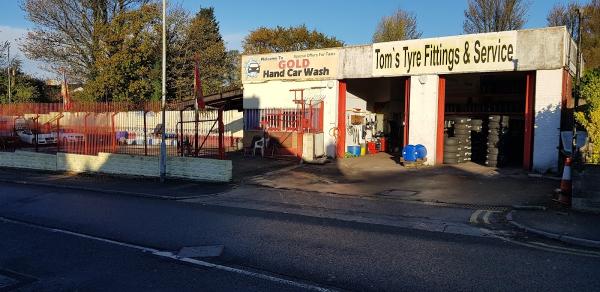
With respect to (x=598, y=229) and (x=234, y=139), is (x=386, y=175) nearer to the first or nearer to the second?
(x=598, y=229)

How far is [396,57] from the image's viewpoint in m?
20.5

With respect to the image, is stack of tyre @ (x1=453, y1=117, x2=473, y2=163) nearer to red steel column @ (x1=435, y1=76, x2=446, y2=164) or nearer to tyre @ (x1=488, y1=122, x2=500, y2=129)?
red steel column @ (x1=435, y1=76, x2=446, y2=164)

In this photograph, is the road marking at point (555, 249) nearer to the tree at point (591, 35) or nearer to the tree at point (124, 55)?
the tree at point (591, 35)

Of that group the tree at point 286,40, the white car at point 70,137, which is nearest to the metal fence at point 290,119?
the white car at point 70,137

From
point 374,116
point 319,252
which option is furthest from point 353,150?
point 319,252

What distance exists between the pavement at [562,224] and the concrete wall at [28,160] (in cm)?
1848

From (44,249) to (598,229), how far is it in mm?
8967

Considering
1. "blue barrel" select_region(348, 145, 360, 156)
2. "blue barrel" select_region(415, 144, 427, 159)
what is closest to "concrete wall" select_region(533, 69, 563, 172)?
"blue barrel" select_region(415, 144, 427, 159)

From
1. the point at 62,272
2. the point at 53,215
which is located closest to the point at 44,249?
the point at 62,272

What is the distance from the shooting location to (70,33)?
130ft

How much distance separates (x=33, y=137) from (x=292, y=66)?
13039 millimetres

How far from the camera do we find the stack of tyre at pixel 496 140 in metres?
18.5

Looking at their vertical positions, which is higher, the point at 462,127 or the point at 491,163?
the point at 462,127

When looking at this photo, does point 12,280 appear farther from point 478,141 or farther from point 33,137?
point 33,137
